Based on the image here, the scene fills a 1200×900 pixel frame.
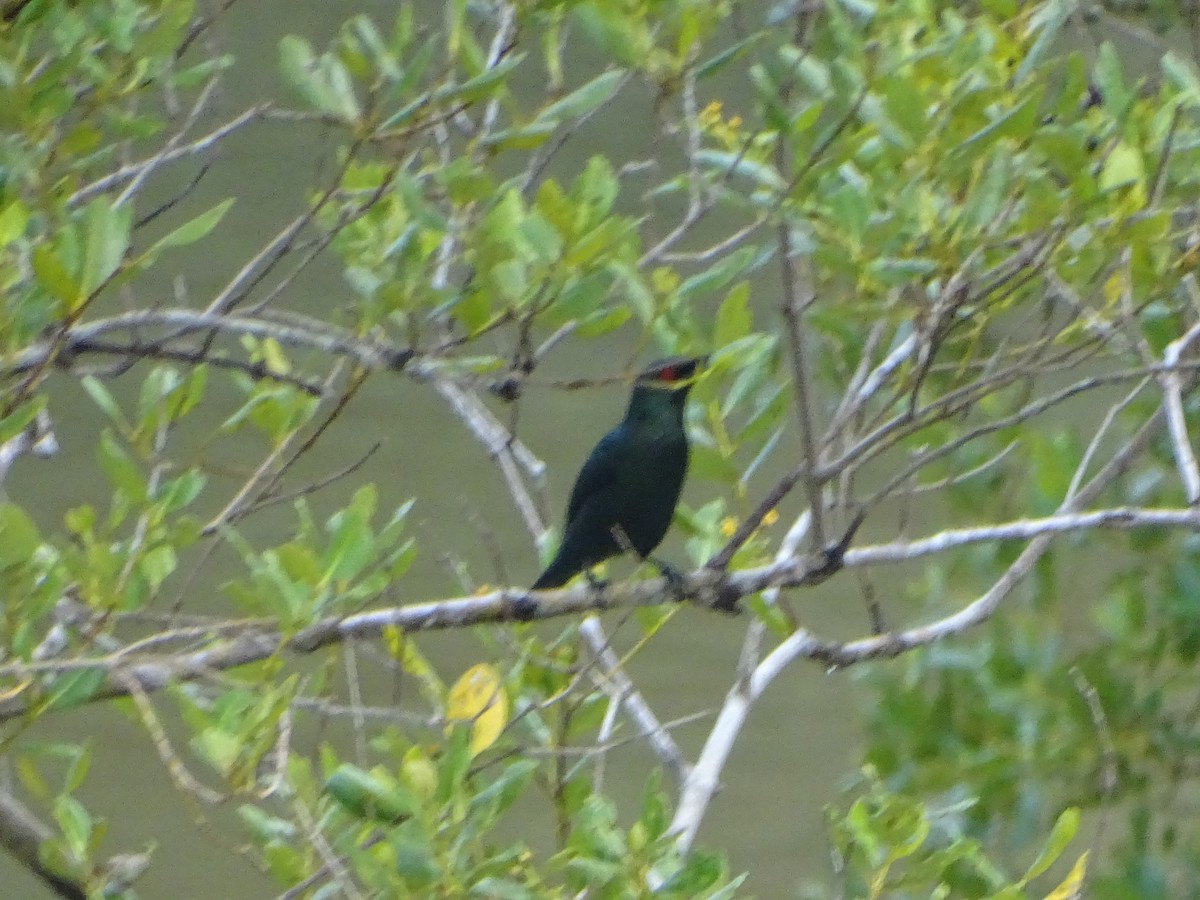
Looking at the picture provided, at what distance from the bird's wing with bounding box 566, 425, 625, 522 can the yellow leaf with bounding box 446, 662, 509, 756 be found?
0.68 meters

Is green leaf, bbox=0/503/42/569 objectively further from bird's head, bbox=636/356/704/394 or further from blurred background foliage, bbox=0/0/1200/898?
bird's head, bbox=636/356/704/394

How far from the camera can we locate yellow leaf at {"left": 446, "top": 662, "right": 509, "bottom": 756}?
1223 millimetres

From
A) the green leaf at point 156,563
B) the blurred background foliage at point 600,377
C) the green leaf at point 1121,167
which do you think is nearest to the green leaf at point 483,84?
the blurred background foliage at point 600,377

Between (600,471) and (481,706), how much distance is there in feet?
2.44

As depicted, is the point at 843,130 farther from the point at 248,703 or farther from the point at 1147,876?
the point at 1147,876

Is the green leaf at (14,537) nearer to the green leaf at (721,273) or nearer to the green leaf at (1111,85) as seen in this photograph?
the green leaf at (721,273)

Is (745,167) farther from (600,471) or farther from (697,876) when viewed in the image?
(600,471)

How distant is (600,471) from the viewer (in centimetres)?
200

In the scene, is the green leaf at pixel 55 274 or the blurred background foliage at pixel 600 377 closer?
the green leaf at pixel 55 274

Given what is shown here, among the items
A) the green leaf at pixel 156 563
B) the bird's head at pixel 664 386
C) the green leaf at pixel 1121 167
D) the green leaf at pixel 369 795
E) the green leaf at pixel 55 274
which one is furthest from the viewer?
the bird's head at pixel 664 386

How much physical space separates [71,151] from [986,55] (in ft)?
2.67

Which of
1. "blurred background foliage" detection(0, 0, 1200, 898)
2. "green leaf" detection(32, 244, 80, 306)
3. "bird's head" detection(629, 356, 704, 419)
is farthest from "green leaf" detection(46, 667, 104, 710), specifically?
"bird's head" detection(629, 356, 704, 419)

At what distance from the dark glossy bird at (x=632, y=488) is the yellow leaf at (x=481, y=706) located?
0.57 m

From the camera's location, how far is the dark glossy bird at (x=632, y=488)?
191 centimetres
